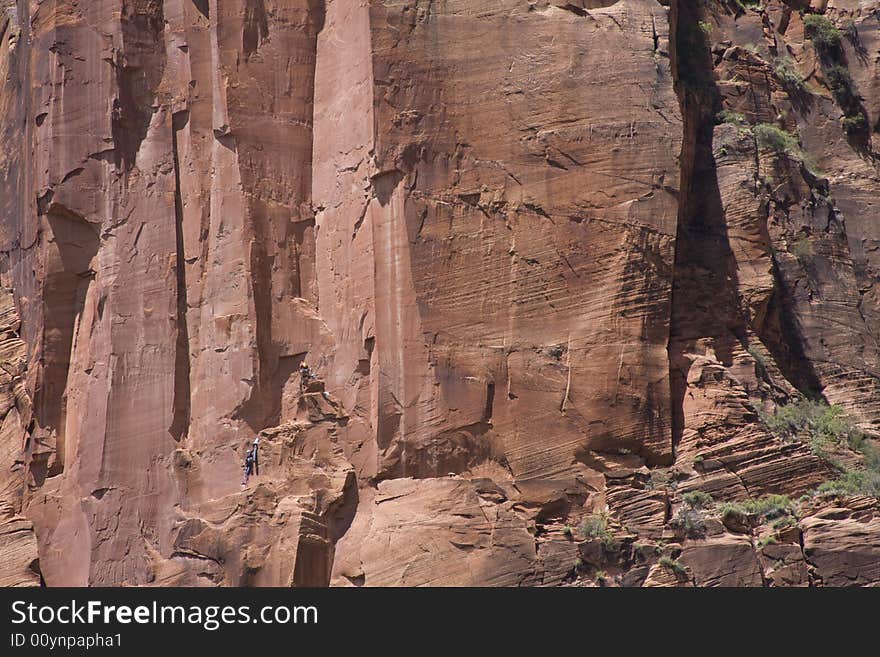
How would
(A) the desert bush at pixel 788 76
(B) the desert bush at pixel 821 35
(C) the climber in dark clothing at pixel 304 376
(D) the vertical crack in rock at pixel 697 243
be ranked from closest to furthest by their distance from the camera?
(C) the climber in dark clothing at pixel 304 376 < (D) the vertical crack in rock at pixel 697 243 < (A) the desert bush at pixel 788 76 < (B) the desert bush at pixel 821 35

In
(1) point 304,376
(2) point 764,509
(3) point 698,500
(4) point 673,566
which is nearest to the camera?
(4) point 673,566

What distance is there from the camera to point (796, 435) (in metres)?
42.6

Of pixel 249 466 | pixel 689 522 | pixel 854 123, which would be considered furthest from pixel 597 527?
pixel 854 123

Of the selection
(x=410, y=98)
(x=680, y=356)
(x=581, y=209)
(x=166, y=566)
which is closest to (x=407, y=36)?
(x=410, y=98)

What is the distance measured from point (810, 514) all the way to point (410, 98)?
1069 centimetres

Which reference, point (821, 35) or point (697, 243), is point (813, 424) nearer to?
point (697, 243)

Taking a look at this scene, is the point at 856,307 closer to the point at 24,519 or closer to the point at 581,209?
the point at 581,209

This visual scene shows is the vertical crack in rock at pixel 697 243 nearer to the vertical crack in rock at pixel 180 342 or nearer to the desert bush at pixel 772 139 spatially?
the desert bush at pixel 772 139

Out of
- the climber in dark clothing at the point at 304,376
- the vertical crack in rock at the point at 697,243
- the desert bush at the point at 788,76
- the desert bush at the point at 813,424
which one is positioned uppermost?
the desert bush at the point at 788,76

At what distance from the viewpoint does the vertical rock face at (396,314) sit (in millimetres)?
40969

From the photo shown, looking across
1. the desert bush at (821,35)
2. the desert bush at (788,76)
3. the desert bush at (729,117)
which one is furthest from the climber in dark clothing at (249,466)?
the desert bush at (821,35)

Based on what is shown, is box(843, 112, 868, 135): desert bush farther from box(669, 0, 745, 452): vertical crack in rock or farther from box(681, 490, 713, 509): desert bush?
box(681, 490, 713, 509): desert bush

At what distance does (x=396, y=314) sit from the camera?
41906mm

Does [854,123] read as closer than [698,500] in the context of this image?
No
